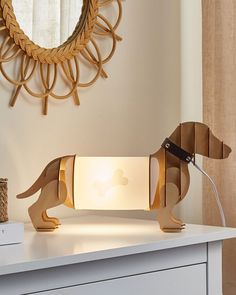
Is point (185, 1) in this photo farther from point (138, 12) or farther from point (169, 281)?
point (169, 281)

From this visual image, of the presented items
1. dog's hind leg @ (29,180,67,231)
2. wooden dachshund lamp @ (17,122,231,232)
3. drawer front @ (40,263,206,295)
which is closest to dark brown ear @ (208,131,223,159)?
wooden dachshund lamp @ (17,122,231,232)

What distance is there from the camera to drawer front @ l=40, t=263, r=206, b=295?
134cm

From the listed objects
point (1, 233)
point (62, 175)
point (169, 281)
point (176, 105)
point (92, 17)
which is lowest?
point (169, 281)

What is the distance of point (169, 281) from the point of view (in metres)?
1.49

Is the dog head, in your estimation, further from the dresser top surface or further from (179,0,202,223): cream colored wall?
(179,0,202,223): cream colored wall

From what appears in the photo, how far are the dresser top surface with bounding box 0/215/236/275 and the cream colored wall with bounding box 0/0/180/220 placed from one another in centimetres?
20

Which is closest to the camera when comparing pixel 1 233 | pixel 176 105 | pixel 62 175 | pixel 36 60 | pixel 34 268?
pixel 34 268

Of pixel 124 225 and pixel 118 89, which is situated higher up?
pixel 118 89

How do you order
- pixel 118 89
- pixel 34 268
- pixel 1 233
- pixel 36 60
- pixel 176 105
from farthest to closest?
pixel 176 105 < pixel 118 89 < pixel 36 60 < pixel 1 233 < pixel 34 268

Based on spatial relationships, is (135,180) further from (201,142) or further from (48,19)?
(48,19)

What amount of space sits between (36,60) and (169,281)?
0.71 m

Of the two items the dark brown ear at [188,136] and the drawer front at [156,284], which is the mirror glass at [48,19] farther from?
the drawer front at [156,284]

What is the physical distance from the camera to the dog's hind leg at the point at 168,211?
158cm

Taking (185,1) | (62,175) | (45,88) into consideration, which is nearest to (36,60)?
(45,88)
